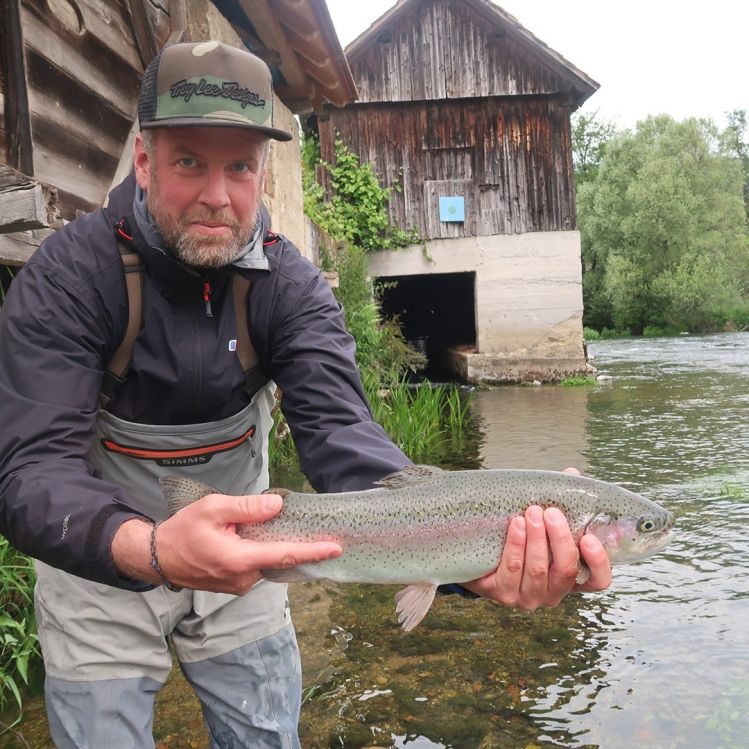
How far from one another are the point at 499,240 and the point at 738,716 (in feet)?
58.6

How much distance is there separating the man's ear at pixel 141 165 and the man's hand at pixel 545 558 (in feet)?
5.67

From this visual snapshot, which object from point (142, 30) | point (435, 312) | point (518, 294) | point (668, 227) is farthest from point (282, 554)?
point (668, 227)

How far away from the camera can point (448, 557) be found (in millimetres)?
2598

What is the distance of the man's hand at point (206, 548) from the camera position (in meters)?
2.00

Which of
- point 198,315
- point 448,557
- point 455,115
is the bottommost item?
point 448,557

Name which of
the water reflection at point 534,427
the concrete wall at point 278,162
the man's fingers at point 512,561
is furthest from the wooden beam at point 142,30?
the water reflection at point 534,427

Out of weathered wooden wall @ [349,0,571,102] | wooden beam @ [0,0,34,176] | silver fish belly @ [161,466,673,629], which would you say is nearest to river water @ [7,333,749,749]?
silver fish belly @ [161,466,673,629]

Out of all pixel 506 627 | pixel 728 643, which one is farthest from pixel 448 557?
pixel 728 643

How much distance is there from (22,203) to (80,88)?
2.99m

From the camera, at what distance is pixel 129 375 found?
2.67 meters

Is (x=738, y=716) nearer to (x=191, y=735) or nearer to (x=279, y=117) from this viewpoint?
(x=191, y=735)

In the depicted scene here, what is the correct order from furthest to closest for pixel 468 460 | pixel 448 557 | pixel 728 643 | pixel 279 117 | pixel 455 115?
pixel 455 115, pixel 468 460, pixel 279 117, pixel 728 643, pixel 448 557

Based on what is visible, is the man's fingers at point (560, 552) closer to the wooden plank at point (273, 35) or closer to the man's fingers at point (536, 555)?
the man's fingers at point (536, 555)

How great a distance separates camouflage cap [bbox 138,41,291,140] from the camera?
250 cm
